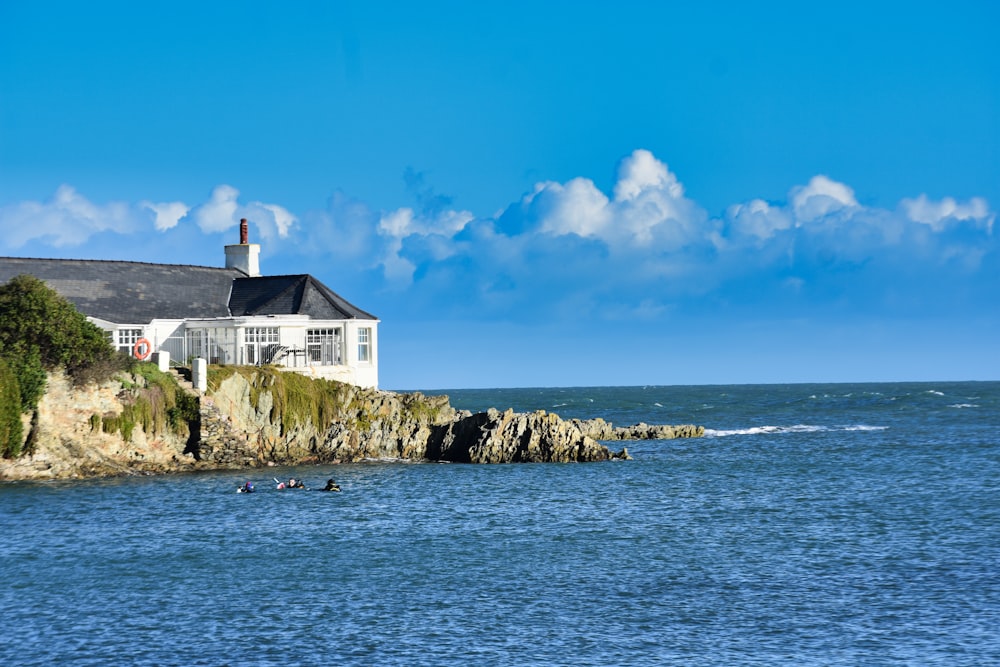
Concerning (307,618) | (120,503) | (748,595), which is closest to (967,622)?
(748,595)

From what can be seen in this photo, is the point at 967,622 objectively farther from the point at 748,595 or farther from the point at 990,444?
the point at 990,444

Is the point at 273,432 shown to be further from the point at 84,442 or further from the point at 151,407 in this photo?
the point at 84,442

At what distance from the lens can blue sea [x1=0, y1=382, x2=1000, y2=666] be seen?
26.5m

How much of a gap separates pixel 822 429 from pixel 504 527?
63456mm

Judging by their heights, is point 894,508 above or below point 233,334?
below

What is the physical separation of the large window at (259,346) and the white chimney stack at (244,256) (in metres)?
9.30

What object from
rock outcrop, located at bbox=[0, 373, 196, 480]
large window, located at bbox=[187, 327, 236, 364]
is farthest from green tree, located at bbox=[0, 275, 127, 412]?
large window, located at bbox=[187, 327, 236, 364]

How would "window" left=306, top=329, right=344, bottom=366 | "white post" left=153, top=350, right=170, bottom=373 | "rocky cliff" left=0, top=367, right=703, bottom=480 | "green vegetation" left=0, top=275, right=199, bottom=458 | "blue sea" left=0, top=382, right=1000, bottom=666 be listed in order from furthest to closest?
"window" left=306, top=329, right=344, bottom=366 → "white post" left=153, top=350, right=170, bottom=373 → "rocky cliff" left=0, top=367, right=703, bottom=480 → "green vegetation" left=0, top=275, right=199, bottom=458 → "blue sea" left=0, top=382, right=1000, bottom=666

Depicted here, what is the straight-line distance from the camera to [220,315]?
72.2 metres

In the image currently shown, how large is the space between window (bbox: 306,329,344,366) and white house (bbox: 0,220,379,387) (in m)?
0.06

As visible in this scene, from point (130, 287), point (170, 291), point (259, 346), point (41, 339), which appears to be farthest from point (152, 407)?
point (170, 291)

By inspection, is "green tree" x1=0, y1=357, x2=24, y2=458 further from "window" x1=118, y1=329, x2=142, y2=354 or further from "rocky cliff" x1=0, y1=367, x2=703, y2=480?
"window" x1=118, y1=329, x2=142, y2=354

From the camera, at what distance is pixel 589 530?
4331 centimetres

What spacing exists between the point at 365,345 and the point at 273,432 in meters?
11.3
